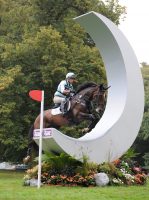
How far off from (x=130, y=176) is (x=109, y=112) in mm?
1969

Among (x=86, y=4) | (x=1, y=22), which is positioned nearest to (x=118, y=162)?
(x=86, y=4)

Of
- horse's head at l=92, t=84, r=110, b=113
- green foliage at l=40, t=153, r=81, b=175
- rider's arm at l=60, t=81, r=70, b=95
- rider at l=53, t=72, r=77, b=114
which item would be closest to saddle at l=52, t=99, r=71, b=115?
rider at l=53, t=72, r=77, b=114

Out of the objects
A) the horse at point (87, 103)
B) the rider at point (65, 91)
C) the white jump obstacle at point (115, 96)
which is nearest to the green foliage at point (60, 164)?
the white jump obstacle at point (115, 96)

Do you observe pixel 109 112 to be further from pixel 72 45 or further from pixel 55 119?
pixel 72 45

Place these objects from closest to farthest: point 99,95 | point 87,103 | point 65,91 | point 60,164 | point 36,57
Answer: point 60,164, point 99,95, point 87,103, point 65,91, point 36,57

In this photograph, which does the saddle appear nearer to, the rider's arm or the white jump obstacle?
the rider's arm

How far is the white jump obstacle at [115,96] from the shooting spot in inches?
Result: 523

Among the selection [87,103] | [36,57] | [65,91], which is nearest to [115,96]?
[87,103]

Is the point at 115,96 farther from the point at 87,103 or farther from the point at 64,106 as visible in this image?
the point at 64,106

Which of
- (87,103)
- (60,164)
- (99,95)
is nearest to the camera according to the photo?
(60,164)

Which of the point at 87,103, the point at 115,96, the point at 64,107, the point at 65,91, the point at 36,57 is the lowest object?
the point at 64,107

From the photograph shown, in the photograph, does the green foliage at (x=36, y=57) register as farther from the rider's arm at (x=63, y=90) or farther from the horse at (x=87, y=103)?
the horse at (x=87, y=103)

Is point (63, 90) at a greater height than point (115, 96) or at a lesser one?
greater

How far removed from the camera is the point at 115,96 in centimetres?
1405
